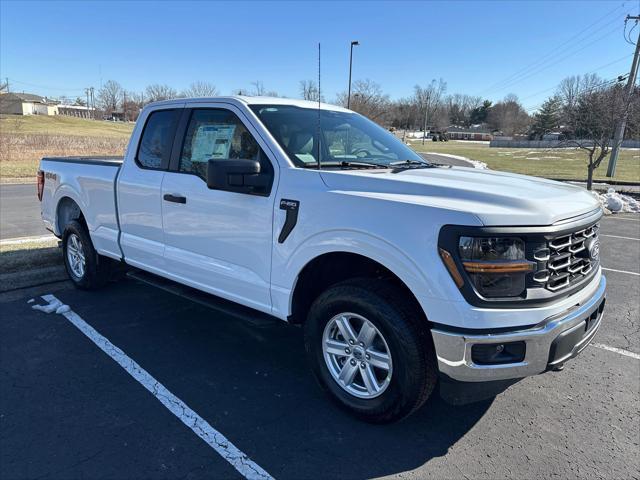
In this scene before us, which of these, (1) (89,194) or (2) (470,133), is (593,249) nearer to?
(1) (89,194)

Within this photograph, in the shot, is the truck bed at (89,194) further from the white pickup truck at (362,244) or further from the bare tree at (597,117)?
the bare tree at (597,117)

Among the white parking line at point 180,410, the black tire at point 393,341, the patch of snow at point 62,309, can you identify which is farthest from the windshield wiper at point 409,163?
the patch of snow at point 62,309

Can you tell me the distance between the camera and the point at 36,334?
14.1ft

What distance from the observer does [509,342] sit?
2486mm

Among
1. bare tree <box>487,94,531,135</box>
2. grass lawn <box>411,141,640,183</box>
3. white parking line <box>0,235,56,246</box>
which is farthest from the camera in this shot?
bare tree <box>487,94,531,135</box>

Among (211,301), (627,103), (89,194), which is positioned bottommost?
(211,301)

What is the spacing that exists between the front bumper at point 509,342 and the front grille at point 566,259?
8.3 inches

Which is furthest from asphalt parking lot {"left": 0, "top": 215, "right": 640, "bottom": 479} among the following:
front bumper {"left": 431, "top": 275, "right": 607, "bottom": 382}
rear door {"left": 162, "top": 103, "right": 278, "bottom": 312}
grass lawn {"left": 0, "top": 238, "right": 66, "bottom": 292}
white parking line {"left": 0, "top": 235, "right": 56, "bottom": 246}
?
white parking line {"left": 0, "top": 235, "right": 56, "bottom": 246}

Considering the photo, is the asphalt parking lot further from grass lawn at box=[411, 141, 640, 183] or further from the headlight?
grass lawn at box=[411, 141, 640, 183]

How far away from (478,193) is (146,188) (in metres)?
2.96

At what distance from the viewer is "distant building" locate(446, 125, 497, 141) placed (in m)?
132

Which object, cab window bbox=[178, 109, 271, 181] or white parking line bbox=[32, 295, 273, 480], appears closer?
white parking line bbox=[32, 295, 273, 480]

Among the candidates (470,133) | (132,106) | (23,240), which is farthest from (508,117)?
(23,240)

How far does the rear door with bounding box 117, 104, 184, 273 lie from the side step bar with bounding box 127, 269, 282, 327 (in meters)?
0.13
